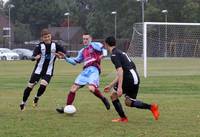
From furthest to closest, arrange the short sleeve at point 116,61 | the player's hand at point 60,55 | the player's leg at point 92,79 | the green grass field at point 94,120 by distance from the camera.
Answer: the player's hand at point 60,55
the player's leg at point 92,79
the short sleeve at point 116,61
the green grass field at point 94,120

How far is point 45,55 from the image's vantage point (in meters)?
13.5

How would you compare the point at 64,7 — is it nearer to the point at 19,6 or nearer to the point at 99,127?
the point at 19,6

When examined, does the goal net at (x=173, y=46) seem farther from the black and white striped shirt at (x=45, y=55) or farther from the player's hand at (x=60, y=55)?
the player's hand at (x=60, y=55)

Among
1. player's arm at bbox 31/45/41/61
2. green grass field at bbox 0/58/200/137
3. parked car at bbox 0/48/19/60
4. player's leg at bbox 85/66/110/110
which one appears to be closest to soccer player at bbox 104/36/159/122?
green grass field at bbox 0/58/200/137

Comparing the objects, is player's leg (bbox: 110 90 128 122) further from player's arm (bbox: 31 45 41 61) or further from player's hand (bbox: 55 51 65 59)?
player's arm (bbox: 31 45 41 61)

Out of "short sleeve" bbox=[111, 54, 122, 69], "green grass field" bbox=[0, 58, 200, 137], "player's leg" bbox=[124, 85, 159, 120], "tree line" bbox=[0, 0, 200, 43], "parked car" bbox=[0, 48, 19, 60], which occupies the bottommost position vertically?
"parked car" bbox=[0, 48, 19, 60]

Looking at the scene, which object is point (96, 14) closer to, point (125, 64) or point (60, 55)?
point (60, 55)

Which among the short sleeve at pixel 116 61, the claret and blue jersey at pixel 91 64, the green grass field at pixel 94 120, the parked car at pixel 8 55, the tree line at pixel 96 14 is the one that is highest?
the short sleeve at pixel 116 61

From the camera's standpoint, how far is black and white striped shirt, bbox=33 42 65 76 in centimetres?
1347

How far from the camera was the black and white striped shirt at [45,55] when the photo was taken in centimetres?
1347

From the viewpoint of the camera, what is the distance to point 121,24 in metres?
99.9

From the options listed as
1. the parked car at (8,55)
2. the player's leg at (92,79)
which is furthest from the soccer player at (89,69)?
the parked car at (8,55)

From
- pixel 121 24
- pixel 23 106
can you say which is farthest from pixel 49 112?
pixel 121 24

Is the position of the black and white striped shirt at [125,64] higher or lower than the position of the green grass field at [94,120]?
higher
